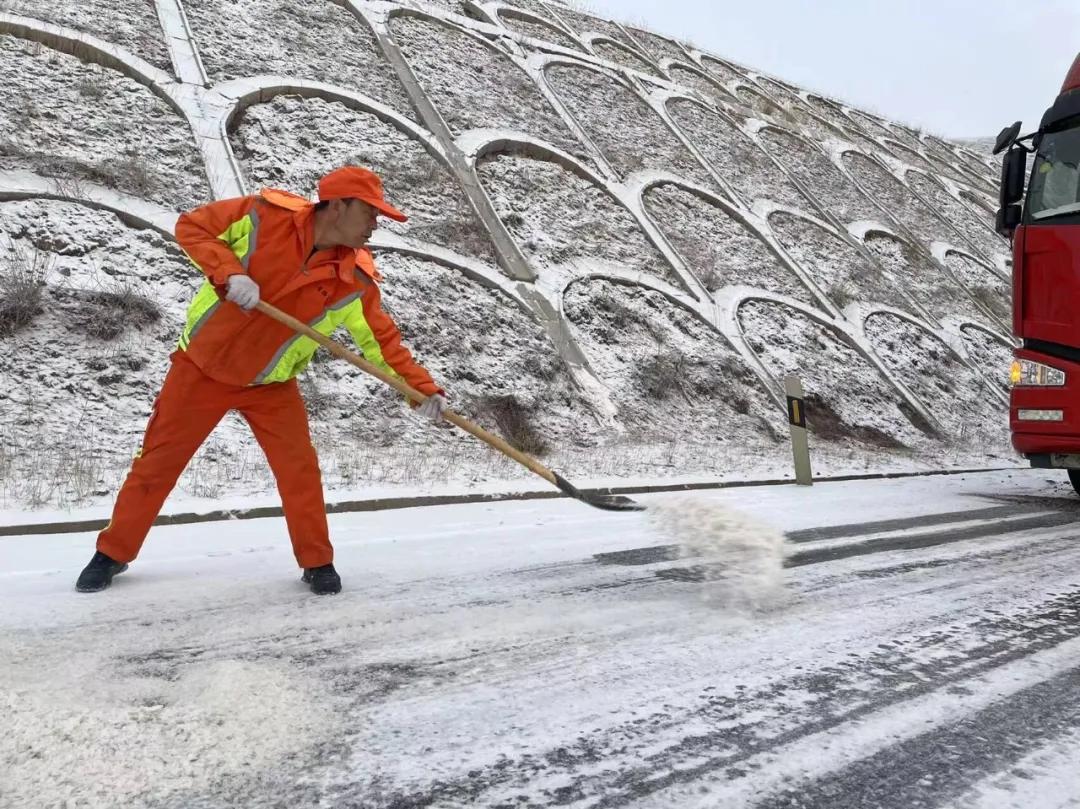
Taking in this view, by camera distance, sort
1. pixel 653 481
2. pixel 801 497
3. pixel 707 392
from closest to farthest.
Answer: pixel 801 497 → pixel 653 481 → pixel 707 392

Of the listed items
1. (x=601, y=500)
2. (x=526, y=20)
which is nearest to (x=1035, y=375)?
(x=601, y=500)

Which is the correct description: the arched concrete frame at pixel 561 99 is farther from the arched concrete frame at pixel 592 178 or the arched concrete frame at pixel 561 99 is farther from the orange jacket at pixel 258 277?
the orange jacket at pixel 258 277

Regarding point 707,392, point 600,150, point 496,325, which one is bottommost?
point 707,392

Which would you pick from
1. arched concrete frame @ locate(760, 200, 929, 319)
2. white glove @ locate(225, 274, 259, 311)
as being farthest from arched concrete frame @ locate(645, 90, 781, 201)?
white glove @ locate(225, 274, 259, 311)

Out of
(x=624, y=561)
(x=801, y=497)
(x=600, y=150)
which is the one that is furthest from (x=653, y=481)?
(x=600, y=150)

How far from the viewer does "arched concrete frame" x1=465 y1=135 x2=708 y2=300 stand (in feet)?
39.8

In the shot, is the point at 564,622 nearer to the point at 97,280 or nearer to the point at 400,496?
the point at 400,496

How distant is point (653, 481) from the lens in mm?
6969

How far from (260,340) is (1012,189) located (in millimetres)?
5916

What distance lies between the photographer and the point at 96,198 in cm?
784

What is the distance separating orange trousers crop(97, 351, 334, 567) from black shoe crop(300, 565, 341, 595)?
0.03m

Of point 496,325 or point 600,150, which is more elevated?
point 600,150

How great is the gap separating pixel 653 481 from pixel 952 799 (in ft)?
17.5

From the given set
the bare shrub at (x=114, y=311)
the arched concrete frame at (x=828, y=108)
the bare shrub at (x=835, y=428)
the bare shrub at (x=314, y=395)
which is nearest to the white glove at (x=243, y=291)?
the bare shrub at (x=314, y=395)
